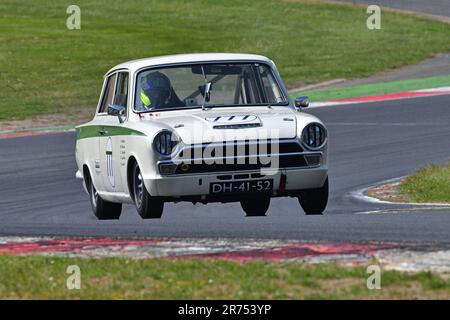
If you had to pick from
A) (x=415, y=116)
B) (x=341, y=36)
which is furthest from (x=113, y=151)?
(x=341, y=36)

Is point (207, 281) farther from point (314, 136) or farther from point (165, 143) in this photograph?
point (314, 136)

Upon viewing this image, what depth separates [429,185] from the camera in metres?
16.7

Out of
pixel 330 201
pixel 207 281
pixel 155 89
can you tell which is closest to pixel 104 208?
pixel 155 89

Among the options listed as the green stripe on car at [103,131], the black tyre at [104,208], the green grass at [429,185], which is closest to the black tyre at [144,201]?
the green stripe on car at [103,131]

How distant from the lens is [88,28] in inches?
1788

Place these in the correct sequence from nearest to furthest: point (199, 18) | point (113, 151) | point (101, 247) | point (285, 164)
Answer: point (101, 247), point (285, 164), point (113, 151), point (199, 18)

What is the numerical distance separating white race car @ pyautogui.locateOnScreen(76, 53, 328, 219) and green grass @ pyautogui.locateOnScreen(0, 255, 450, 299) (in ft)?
8.45

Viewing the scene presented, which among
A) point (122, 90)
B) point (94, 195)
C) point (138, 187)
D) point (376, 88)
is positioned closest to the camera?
point (138, 187)

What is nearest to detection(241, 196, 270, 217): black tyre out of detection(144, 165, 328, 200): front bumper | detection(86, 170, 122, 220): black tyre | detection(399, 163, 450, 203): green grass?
detection(86, 170, 122, 220): black tyre

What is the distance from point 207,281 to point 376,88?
2295 cm

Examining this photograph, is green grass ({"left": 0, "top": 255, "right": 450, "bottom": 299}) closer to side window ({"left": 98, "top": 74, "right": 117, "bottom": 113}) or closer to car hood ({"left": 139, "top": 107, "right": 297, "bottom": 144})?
car hood ({"left": 139, "top": 107, "right": 297, "bottom": 144})
